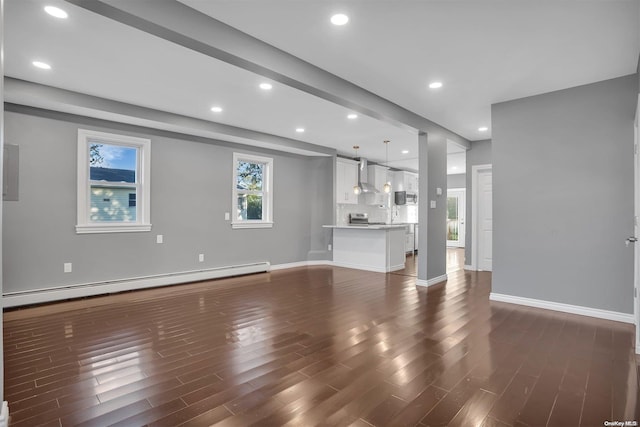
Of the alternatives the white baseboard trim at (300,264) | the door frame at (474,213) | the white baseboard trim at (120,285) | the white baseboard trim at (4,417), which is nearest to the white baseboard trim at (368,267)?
the white baseboard trim at (300,264)

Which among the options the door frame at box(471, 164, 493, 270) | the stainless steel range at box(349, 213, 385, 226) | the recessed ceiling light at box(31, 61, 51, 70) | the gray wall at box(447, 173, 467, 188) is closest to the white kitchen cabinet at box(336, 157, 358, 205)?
the stainless steel range at box(349, 213, 385, 226)

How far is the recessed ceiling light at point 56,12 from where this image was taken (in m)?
2.40

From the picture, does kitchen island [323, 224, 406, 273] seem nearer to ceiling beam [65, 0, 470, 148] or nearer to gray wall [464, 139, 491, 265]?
gray wall [464, 139, 491, 265]

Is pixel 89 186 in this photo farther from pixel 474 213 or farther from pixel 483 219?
pixel 483 219

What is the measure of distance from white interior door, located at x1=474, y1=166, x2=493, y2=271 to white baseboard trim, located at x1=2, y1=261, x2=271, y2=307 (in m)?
4.46

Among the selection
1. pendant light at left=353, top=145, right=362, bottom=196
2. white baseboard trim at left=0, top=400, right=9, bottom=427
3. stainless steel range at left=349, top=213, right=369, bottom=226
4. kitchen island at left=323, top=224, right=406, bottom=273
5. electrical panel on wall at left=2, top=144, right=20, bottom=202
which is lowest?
white baseboard trim at left=0, top=400, right=9, bottom=427

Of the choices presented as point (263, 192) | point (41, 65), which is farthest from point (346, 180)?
point (41, 65)

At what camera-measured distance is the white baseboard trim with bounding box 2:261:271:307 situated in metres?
4.05

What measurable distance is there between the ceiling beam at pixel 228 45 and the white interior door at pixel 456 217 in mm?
8503

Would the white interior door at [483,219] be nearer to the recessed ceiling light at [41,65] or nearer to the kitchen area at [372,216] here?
the kitchen area at [372,216]

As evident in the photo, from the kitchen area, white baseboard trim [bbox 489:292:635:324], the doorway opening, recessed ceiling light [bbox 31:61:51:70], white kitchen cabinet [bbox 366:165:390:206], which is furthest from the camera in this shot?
the doorway opening

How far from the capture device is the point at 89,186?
4684mm

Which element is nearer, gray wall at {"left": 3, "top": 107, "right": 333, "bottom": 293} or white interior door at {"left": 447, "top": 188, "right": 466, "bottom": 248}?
gray wall at {"left": 3, "top": 107, "right": 333, "bottom": 293}

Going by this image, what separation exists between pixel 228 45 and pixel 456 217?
10990 millimetres
